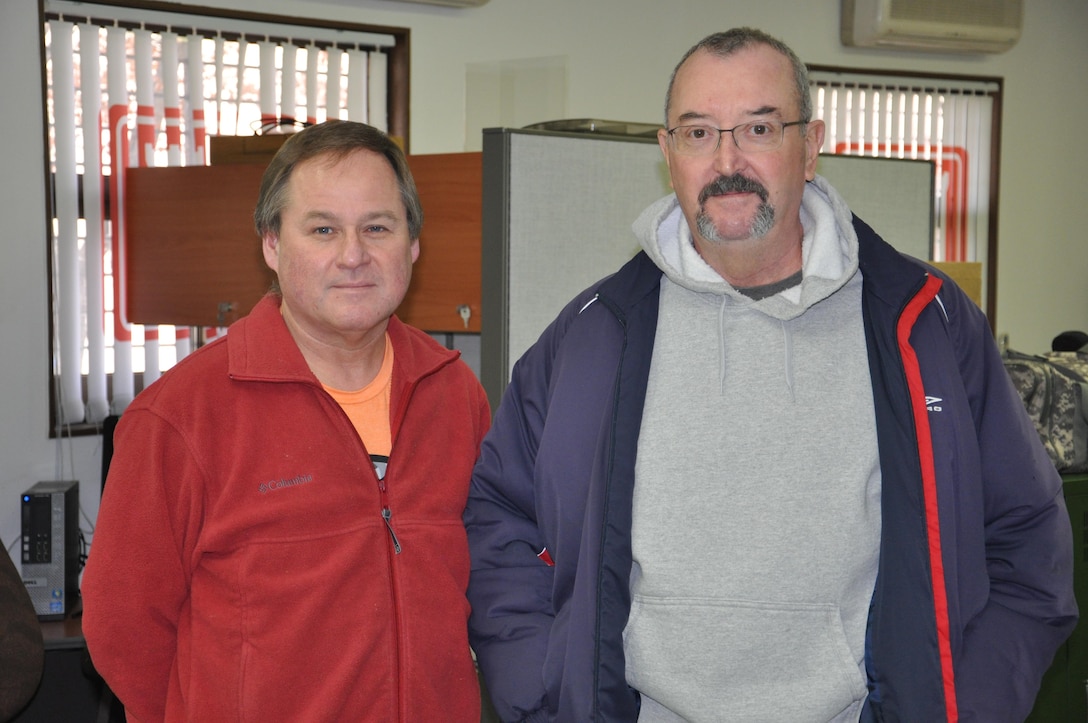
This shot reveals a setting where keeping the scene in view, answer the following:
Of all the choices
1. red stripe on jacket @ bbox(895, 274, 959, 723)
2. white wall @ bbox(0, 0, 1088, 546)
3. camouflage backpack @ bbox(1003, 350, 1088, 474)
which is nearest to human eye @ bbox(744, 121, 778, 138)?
red stripe on jacket @ bbox(895, 274, 959, 723)

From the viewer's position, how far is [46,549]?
10.6 feet

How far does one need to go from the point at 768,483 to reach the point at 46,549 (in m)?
2.71

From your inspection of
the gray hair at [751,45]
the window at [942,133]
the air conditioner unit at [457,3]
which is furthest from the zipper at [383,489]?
the window at [942,133]

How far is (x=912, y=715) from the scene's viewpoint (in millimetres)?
1258

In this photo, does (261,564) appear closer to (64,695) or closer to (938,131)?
(64,695)

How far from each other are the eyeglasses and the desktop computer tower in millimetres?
2592

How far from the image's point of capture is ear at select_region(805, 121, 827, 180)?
4.84 ft

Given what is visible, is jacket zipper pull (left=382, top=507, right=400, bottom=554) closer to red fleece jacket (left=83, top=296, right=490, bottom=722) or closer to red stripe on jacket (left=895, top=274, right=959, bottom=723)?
red fleece jacket (left=83, top=296, right=490, bottom=722)

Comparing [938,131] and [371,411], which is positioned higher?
[938,131]

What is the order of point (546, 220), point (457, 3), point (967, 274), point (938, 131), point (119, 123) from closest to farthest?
1. point (546, 220)
2. point (967, 274)
3. point (119, 123)
4. point (457, 3)
5. point (938, 131)

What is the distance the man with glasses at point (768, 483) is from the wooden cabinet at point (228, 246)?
1.03 meters

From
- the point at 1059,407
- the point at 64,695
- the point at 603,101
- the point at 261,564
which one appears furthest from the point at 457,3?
the point at 261,564

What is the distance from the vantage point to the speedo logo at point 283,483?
4.43 feet

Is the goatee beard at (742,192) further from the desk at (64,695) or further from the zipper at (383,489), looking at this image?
the desk at (64,695)
